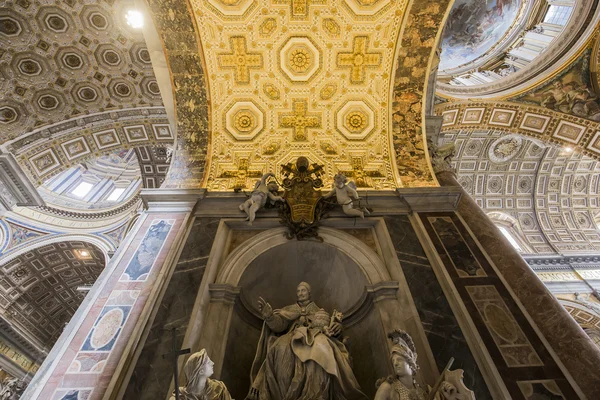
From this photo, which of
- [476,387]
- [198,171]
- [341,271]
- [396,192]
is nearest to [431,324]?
[476,387]

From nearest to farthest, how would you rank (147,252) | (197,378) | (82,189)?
(197,378) → (147,252) → (82,189)

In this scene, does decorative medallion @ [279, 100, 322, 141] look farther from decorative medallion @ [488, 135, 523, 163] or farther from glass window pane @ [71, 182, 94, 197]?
glass window pane @ [71, 182, 94, 197]

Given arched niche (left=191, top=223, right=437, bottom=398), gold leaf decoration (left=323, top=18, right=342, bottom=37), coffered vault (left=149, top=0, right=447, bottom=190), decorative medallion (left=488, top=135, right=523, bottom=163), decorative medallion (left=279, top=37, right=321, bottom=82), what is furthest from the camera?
decorative medallion (left=488, top=135, right=523, bottom=163)

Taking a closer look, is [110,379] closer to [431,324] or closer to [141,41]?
[431,324]

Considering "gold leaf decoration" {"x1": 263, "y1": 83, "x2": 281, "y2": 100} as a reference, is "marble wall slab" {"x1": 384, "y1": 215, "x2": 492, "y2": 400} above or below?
below

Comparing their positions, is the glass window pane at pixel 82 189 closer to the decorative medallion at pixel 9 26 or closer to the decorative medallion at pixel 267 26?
the decorative medallion at pixel 9 26

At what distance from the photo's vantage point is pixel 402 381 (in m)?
2.98

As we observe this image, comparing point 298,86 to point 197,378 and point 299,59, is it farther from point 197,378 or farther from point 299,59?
point 197,378

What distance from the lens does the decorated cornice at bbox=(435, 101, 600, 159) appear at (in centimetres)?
937

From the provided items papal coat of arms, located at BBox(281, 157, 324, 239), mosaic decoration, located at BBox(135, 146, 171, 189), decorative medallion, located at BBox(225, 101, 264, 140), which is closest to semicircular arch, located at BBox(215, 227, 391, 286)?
papal coat of arms, located at BBox(281, 157, 324, 239)

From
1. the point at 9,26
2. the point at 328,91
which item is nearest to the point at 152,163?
the point at 9,26

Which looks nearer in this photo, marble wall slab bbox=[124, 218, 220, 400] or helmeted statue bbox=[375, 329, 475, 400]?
helmeted statue bbox=[375, 329, 475, 400]

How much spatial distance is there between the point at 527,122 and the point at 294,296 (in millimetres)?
10509

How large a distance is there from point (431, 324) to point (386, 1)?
7001mm
